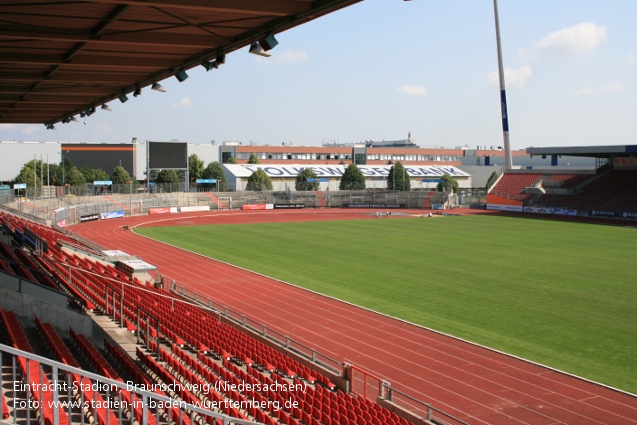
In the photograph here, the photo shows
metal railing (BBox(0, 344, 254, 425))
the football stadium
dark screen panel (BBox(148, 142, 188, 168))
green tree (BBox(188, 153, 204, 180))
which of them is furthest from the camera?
green tree (BBox(188, 153, 204, 180))

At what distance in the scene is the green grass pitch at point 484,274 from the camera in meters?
18.9

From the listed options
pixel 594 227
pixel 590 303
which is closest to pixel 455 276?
pixel 590 303

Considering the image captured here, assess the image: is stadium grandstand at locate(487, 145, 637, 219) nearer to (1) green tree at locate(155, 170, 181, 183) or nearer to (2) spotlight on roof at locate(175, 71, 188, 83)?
(1) green tree at locate(155, 170, 181, 183)

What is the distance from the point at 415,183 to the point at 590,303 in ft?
270

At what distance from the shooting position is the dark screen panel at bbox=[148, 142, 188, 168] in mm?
66375

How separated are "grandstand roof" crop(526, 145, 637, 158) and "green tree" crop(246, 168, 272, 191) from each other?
37237mm

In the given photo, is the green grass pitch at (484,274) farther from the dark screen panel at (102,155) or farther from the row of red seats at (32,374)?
the dark screen panel at (102,155)

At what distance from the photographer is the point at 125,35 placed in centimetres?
1085

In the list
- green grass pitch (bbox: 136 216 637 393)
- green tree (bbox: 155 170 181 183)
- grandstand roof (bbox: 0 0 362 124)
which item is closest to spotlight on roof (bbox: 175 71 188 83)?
grandstand roof (bbox: 0 0 362 124)

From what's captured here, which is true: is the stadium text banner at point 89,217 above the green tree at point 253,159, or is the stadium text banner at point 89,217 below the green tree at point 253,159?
below

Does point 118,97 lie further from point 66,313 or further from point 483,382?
point 483,382

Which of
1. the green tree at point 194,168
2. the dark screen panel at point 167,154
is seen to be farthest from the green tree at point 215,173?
the dark screen panel at point 167,154

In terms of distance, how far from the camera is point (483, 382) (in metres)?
15.4

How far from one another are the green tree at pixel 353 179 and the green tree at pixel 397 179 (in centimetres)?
439
